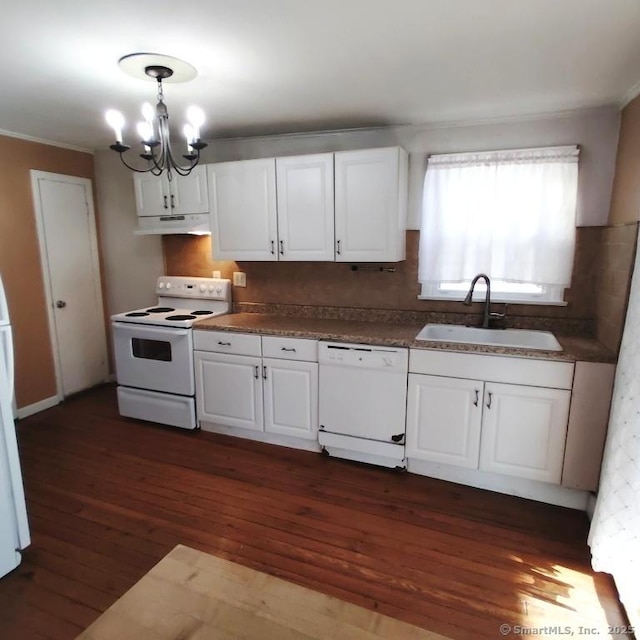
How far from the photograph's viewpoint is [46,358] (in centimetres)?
373

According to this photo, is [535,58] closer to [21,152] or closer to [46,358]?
[21,152]

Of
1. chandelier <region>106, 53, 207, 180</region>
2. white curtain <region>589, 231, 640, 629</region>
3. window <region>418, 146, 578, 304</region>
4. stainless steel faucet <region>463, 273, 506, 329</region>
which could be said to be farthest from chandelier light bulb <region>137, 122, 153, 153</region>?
white curtain <region>589, 231, 640, 629</region>

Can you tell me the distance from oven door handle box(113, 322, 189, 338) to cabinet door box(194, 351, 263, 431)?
0.21 metres

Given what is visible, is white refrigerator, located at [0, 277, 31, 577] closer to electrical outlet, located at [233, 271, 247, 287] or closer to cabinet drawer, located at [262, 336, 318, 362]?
cabinet drawer, located at [262, 336, 318, 362]

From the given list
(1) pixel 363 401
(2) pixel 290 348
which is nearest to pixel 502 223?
(1) pixel 363 401

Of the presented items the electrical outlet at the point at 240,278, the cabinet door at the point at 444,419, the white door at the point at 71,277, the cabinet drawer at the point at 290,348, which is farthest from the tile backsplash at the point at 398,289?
the white door at the point at 71,277

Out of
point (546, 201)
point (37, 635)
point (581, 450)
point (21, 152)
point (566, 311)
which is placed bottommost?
point (37, 635)

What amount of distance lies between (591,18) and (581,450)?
2.02 m

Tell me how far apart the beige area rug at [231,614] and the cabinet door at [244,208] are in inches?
89.9

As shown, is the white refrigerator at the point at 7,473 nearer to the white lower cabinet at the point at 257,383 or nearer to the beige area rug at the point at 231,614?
the beige area rug at the point at 231,614

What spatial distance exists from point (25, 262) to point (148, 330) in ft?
4.23

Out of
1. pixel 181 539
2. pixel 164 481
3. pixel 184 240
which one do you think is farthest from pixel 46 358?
pixel 181 539

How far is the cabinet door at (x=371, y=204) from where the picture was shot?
2.75m

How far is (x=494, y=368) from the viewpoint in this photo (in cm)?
239
